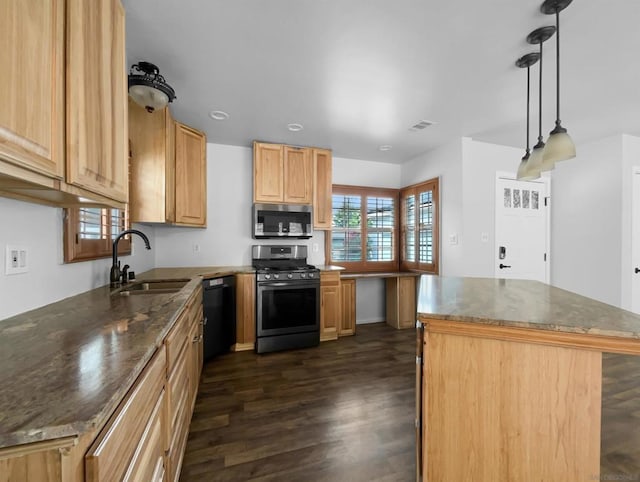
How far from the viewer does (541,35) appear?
167 cm

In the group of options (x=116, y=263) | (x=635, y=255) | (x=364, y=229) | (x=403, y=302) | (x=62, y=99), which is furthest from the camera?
(x=364, y=229)

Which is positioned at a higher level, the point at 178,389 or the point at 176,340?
the point at 176,340

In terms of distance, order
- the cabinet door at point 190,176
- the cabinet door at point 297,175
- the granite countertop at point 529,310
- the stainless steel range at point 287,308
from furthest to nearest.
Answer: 1. the cabinet door at point 297,175
2. the stainless steel range at point 287,308
3. the cabinet door at point 190,176
4. the granite countertop at point 529,310

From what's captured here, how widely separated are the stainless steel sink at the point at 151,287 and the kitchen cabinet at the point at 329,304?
1617 mm

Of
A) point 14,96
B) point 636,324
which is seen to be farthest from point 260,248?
point 636,324

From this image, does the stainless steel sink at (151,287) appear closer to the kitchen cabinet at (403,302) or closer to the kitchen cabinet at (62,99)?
the kitchen cabinet at (62,99)

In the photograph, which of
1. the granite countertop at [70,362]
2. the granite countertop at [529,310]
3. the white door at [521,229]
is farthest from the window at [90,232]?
the white door at [521,229]

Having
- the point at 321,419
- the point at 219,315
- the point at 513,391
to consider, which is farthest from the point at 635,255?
the point at 219,315

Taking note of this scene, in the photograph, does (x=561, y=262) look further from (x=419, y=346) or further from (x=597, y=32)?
(x=419, y=346)

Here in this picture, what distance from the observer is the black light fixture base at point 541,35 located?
5.35 ft

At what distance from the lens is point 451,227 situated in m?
3.49

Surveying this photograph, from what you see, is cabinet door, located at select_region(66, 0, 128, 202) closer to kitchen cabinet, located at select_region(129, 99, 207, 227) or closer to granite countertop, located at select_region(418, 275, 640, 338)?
kitchen cabinet, located at select_region(129, 99, 207, 227)

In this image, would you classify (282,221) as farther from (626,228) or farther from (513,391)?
(626,228)

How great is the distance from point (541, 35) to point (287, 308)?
303cm
